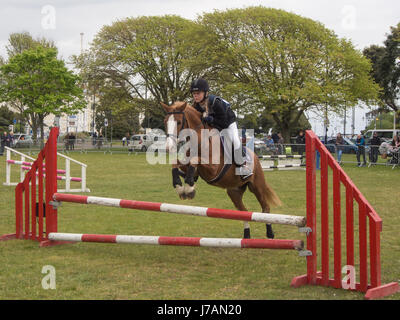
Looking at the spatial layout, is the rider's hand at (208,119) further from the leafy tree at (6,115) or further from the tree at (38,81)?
the leafy tree at (6,115)

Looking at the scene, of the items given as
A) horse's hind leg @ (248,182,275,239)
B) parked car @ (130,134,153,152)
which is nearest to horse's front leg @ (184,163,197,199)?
horse's hind leg @ (248,182,275,239)

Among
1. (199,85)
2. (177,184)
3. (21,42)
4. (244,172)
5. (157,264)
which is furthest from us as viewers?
(21,42)

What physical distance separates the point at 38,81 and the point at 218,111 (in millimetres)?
39868

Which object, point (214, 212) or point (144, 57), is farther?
point (144, 57)

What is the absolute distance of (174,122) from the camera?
5.48m

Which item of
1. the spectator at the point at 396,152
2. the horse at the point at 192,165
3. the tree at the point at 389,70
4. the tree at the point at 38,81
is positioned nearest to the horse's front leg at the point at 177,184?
the horse at the point at 192,165

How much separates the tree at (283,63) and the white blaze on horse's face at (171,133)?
2947cm

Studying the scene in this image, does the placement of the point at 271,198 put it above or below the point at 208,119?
below

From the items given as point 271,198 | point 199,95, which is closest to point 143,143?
point 271,198

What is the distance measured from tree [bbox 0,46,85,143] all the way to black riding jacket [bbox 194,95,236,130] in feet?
124

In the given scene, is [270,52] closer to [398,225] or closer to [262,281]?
[398,225]

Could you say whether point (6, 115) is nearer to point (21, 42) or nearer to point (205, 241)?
point (21, 42)
